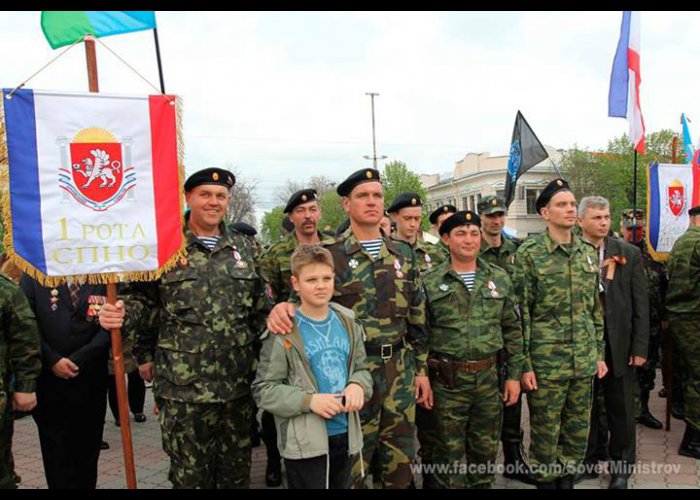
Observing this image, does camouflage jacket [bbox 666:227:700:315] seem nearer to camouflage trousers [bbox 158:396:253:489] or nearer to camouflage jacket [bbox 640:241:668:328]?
A: camouflage jacket [bbox 640:241:668:328]

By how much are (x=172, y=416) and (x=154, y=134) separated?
166cm

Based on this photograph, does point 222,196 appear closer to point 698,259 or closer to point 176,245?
point 176,245

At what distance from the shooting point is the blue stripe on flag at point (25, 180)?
269 cm

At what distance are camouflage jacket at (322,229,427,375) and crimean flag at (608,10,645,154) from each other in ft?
11.7

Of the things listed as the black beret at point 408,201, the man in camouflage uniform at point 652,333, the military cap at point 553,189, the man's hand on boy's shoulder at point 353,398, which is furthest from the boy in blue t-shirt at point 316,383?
the man in camouflage uniform at point 652,333

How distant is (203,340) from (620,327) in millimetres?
3095

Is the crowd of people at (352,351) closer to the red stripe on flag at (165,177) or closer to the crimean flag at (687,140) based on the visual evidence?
the red stripe on flag at (165,177)

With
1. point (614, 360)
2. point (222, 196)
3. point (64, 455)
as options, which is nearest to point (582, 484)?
point (614, 360)

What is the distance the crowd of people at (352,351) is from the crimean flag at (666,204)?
157 centimetres

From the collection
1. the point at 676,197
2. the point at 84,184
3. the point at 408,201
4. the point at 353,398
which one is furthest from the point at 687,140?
the point at 84,184

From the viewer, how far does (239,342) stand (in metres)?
3.13

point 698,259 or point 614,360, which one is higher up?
point 698,259

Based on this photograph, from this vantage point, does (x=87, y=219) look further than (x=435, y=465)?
No

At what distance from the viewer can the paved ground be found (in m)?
3.93
